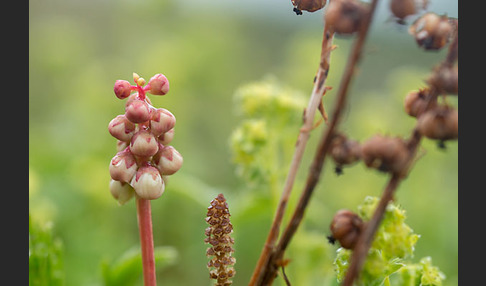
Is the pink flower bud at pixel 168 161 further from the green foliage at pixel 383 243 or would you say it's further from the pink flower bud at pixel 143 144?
the green foliage at pixel 383 243

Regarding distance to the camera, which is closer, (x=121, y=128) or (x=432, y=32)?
(x=432, y=32)

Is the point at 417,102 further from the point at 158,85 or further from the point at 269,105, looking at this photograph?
the point at 269,105

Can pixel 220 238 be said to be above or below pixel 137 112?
below

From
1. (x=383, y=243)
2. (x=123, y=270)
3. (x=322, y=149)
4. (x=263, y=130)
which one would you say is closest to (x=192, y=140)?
(x=263, y=130)

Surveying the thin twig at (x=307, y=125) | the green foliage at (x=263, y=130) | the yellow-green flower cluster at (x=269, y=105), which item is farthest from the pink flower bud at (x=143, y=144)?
the yellow-green flower cluster at (x=269, y=105)

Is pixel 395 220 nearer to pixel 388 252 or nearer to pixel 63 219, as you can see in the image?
pixel 388 252
